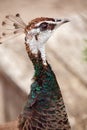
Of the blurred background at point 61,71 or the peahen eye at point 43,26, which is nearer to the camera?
the peahen eye at point 43,26

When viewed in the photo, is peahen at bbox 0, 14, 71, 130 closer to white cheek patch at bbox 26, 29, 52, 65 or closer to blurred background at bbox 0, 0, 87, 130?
white cheek patch at bbox 26, 29, 52, 65

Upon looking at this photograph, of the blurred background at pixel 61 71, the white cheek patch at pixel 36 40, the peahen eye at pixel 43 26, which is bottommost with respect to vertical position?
the blurred background at pixel 61 71

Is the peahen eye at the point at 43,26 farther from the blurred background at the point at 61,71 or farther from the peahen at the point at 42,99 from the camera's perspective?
the blurred background at the point at 61,71

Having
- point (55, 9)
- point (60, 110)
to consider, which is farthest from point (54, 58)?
point (55, 9)

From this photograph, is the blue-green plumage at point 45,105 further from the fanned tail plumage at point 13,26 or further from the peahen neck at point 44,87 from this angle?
the fanned tail plumage at point 13,26

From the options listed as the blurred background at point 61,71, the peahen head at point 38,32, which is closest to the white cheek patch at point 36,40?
the peahen head at point 38,32

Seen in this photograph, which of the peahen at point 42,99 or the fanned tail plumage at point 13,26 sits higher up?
the fanned tail plumage at point 13,26

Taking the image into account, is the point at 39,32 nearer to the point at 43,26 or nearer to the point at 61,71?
the point at 43,26

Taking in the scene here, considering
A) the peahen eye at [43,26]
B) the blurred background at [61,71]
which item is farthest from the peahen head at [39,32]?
the blurred background at [61,71]

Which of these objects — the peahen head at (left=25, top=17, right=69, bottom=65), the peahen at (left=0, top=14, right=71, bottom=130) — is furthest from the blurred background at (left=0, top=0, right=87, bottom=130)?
the peahen head at (left=25, top=17, right=69, bottom=65)
